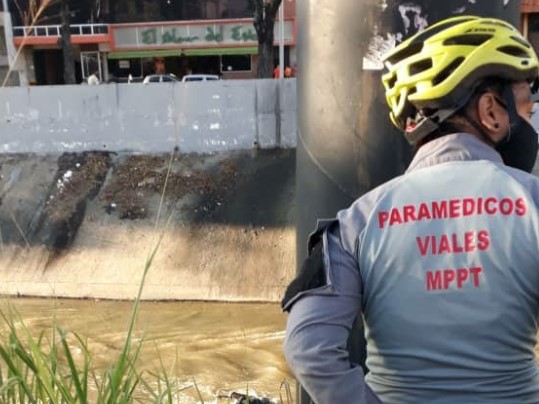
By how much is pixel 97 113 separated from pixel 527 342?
34.3 ft

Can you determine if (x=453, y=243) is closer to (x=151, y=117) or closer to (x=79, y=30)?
(x=151, y=117)

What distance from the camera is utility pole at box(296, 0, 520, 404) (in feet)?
6.91

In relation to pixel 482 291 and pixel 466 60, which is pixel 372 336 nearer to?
pixel 482 291

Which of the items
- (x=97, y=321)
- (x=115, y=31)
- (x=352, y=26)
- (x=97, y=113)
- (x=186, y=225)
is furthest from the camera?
(x=115, y=31)

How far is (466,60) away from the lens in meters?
1.46

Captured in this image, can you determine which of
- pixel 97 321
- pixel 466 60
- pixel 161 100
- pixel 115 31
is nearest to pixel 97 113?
pixel 161 100

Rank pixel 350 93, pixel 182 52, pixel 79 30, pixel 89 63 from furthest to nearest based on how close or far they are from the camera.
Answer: pixel 89 63 → pixel 79 30 → pixel 182 52 → pixel 350 93

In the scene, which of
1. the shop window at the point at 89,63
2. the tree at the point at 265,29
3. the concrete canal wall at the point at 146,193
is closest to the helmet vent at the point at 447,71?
the concrete canal wall at the point at 146,193

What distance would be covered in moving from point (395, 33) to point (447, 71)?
0.70 metres

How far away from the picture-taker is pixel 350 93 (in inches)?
87.3

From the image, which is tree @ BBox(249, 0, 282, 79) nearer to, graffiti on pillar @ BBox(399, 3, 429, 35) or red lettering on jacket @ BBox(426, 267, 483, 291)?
graffiti on pillar @ BBox(399, 3, 429, 35)

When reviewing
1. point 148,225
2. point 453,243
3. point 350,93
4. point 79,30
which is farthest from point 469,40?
point 79,30

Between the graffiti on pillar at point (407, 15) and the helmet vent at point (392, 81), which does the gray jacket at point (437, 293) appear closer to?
the helmet vent at point (392, 81)

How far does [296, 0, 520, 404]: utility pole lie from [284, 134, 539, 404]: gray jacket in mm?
858
